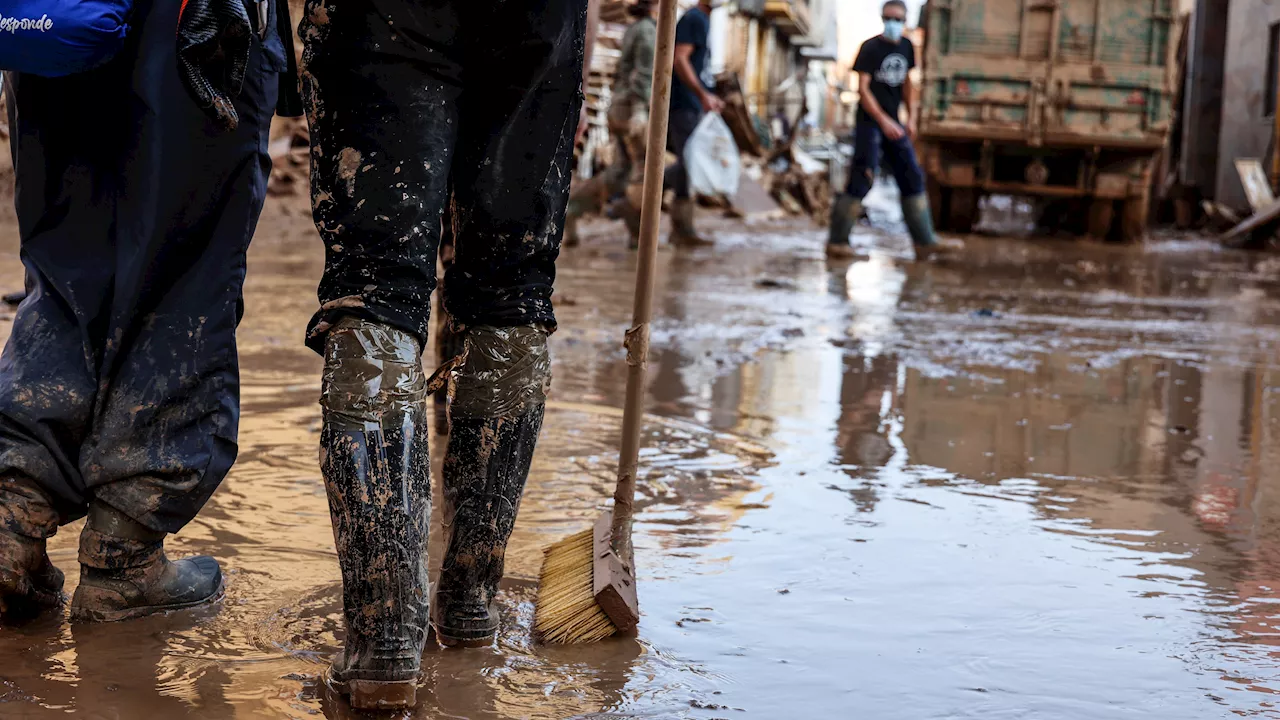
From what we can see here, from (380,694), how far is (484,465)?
0.41 meters

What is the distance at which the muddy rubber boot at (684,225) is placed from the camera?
10812 millimetres

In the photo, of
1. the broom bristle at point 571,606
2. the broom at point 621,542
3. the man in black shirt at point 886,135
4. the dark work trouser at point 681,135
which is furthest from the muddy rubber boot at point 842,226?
the broom bristle at point 571,606

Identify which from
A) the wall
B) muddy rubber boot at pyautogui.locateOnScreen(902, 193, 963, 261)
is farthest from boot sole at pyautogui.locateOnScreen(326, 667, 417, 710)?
the wall

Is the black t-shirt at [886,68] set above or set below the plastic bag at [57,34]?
above

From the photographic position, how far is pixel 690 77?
9984 mm

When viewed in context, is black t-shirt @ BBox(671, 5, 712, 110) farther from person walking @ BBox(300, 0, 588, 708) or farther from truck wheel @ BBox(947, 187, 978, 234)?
person walking @ BBox(300, 0, 588, 708)

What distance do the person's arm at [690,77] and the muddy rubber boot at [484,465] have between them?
26.2 ft

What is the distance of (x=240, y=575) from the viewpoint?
2383mm

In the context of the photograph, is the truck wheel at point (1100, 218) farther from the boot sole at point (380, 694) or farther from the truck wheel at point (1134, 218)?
the boot sole at point (380, 694)

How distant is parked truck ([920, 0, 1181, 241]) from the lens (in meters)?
12.2

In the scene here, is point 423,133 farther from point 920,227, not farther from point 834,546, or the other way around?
point 920,227

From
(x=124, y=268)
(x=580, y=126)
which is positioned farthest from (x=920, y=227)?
(x=124, y=268)

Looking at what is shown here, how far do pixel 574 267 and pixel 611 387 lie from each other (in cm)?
432

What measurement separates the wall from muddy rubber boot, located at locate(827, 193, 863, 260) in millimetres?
7438
